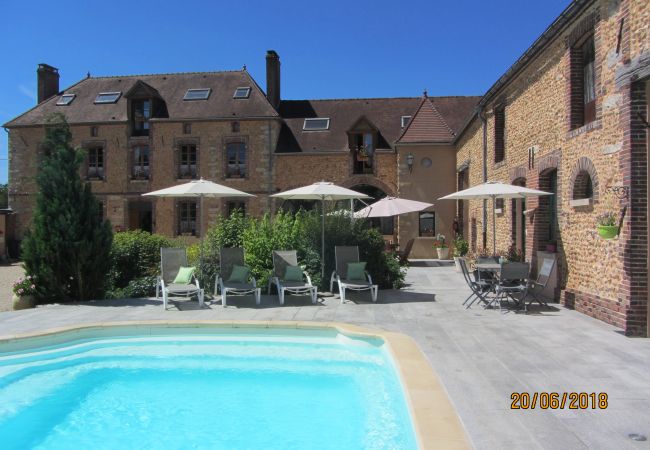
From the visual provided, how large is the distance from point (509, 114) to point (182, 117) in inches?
606

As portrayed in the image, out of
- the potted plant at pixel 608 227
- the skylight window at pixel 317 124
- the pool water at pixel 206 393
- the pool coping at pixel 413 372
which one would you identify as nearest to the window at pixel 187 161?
the skylight window at pixel 317 124

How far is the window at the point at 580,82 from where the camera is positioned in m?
7.96

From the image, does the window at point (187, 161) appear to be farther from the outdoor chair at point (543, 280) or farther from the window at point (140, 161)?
the outdoor chair at point (543, 280)

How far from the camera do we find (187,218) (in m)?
22.7

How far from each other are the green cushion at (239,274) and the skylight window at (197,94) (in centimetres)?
1641

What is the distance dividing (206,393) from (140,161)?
66.0 feet

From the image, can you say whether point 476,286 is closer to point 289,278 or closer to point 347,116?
point 289,278

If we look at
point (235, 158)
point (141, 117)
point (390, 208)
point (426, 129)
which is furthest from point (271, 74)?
point (390, 208)

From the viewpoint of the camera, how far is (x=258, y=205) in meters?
22.0

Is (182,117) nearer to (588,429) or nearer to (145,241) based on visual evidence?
(145,241)

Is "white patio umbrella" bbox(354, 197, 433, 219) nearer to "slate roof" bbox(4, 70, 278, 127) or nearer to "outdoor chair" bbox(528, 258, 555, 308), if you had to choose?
"outdoor chair" bbox(528, 258, 555, 308)

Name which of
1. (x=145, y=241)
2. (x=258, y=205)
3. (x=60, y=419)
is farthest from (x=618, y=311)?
(x=258, y=205)
